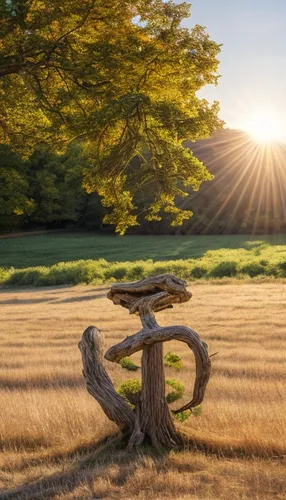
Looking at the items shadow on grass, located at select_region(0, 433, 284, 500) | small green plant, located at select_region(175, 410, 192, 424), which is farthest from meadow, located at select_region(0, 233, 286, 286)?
shadow on grass, located at select_region(0, 433, 284, 500)

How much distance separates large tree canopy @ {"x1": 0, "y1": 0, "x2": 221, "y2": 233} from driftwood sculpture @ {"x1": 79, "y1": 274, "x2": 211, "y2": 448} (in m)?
Result: 4.62

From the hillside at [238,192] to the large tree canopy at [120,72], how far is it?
59995 millimetres

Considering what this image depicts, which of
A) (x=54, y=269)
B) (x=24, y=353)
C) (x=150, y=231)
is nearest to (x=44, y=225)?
(x=150, y=231)

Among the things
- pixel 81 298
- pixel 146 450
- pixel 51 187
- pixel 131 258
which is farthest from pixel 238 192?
pixel 146 450

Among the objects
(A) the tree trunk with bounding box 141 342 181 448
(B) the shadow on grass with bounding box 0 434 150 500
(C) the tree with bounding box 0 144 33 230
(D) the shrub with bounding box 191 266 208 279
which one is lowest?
(D) the shrub with bounding box 191 266 208 279

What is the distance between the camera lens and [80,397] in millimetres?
10508

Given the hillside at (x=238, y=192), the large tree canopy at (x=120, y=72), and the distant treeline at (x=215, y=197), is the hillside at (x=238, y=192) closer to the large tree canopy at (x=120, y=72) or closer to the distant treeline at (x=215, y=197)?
the distant treeline at (x=215, y=197)

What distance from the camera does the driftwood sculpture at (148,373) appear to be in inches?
282

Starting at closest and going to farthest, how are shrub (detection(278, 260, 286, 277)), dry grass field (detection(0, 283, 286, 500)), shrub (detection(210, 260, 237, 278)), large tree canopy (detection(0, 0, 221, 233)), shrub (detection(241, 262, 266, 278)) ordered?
dry grass field (detection(0, 283, 286, 500)), large tree canopy (detection(0, 0, 221, 233)), shrub (detection(278, 260, 286, 277)), shrub (detection(241, 262, 266, 278)), shrub (detection(210, 260, 237, 278))

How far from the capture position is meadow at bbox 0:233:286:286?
37250 mm

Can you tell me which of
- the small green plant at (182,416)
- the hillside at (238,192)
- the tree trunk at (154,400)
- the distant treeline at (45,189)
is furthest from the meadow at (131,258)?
the tree trunk at (154,400)

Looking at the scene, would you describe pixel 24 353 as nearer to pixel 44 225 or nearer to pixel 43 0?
pixel 43 0

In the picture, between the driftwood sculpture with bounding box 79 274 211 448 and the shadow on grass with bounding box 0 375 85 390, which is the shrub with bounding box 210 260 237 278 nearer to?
the shadow on grass with bounding box 0 375 85 390

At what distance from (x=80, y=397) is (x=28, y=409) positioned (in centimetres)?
137
